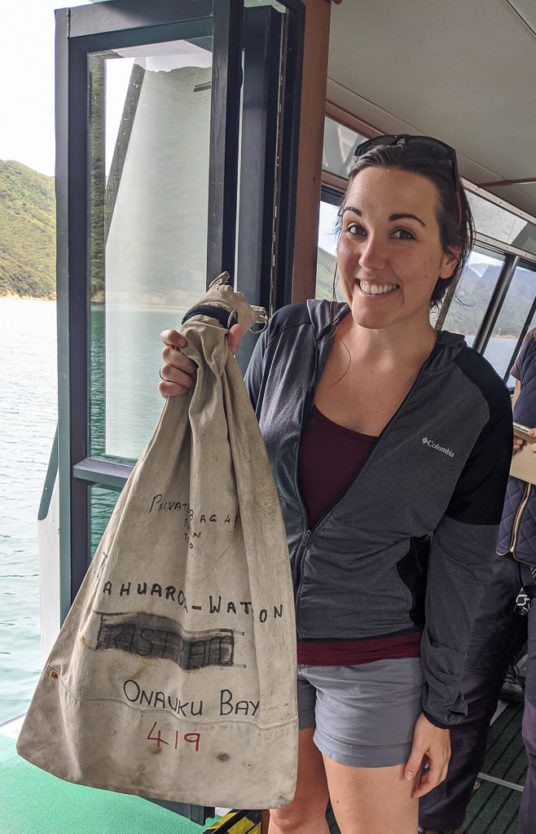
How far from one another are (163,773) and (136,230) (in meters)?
1.60

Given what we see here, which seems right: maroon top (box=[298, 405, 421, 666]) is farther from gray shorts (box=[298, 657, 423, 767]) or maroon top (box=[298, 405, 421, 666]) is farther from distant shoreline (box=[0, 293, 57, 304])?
distant shoreline (box=[0, 293, 57, 304])

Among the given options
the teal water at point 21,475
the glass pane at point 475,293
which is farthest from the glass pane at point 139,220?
the glass pane at point 475,293

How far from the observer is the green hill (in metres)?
2.82

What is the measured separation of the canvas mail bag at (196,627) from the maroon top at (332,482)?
188mm

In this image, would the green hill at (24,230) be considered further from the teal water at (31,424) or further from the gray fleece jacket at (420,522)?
the gray fleece jacket at (420,522)

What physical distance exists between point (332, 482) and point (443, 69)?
2301 mm

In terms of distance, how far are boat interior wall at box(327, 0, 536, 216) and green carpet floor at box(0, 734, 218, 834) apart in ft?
9.11

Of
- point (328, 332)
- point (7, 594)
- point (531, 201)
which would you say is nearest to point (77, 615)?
point (328, 332)

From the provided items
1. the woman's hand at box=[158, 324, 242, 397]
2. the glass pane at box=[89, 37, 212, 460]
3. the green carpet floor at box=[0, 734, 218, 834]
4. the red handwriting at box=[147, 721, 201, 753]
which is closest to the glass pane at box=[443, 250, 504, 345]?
the glass pane at box=[89, 37, 212, 460]

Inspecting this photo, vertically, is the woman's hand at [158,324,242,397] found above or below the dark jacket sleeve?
above

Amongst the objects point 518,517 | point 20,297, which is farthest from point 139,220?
point 518,517

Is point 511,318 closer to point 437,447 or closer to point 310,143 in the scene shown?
point 310,143

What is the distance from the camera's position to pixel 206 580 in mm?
1166

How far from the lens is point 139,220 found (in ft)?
7.32
